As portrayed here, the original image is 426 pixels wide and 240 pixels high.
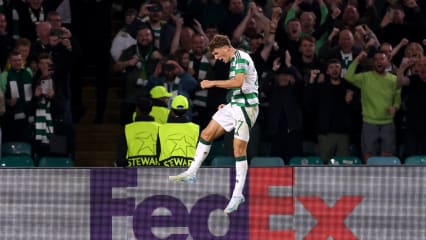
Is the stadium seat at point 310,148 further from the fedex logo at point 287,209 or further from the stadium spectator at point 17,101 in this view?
the fedex logo at point 287,209

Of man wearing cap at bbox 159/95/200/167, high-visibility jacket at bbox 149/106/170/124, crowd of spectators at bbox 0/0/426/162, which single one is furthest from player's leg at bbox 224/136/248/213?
crowd of spectators at bbox 0/0/426/162

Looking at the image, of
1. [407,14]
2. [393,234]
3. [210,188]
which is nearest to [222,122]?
[210,188]

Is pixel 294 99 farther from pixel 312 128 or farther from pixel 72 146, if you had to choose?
pixel 72 146

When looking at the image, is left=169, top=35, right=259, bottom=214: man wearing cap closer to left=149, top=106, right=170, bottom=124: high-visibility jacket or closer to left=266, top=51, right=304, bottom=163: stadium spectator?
left=149, top=106, right=170, bottom=124: high-visibility jacket

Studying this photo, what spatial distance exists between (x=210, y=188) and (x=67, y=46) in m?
5.43

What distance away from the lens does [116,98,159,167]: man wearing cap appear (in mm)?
A: 19859

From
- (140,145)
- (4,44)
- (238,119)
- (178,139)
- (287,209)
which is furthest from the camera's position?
(4,44)

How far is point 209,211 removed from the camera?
18.3 meters

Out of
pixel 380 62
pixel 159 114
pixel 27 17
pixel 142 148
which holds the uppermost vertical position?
pixel 27 17

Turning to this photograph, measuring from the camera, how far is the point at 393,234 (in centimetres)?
1811

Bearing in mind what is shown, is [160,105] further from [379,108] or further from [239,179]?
[239,179]

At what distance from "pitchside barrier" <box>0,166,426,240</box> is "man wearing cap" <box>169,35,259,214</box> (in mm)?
662

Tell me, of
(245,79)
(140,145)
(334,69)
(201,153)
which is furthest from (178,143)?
(334,69)

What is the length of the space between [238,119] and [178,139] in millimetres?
2517
